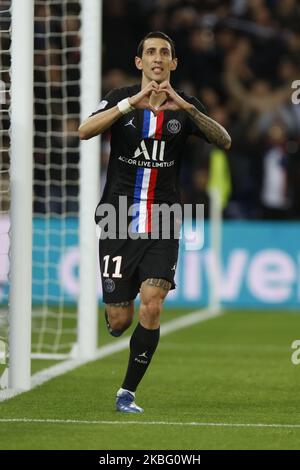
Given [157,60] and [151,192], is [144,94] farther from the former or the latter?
[151,192]

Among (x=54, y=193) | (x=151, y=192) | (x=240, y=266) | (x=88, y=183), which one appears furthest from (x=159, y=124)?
(x=54, y=193)

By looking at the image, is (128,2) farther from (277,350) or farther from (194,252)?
(277,350)

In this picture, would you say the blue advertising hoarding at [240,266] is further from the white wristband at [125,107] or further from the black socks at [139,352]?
the white wristband at [125,107]

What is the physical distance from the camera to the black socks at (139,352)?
768 centimetres

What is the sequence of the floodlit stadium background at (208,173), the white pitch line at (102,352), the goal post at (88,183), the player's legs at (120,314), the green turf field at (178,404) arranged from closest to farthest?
1. the green turf field at (178,404)
2. the player's legs at (120,314)
3. the white pitch line at (102,352)
4. the goal post at (88,183)
5. the floodlit stadium background at (208,173)

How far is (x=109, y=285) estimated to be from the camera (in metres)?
7.77

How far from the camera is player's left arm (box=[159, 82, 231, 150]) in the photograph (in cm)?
738

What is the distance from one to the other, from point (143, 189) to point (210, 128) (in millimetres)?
565

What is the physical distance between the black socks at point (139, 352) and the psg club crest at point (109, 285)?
11.0 inches

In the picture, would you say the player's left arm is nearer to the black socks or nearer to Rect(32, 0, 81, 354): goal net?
the black socks

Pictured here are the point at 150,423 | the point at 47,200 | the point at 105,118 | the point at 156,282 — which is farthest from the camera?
the point at 47,200

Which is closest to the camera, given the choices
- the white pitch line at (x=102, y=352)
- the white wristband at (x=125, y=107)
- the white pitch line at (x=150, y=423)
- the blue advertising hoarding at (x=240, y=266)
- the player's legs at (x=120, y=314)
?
the white pitch line at (x=150, y=423)

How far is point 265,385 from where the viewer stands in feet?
30.8

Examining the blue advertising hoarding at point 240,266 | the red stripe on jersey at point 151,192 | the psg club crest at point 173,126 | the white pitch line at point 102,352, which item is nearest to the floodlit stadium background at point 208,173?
the blue advertising hoarding at point 240,266
